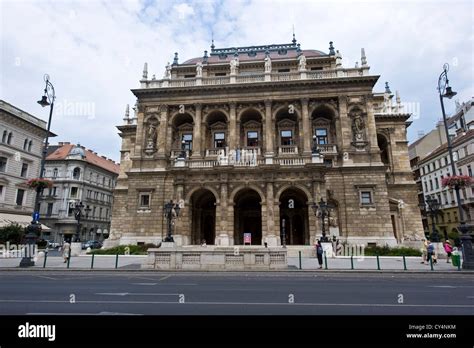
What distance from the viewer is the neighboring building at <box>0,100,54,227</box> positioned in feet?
116

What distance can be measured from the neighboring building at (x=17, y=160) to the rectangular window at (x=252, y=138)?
29.5m

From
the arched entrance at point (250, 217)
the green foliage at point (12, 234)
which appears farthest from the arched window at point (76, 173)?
the arched entrance at point (250, 217)

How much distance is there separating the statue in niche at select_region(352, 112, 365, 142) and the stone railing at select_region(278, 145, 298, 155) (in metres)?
6.38

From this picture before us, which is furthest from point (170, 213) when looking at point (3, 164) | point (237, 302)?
point (3, 164)

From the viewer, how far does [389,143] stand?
115 feet

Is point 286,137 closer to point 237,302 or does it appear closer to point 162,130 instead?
point 162,130

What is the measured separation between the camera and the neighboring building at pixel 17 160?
1393 inches

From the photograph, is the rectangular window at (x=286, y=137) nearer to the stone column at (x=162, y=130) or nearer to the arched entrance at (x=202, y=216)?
the arched entrance at (x=202, y=216)

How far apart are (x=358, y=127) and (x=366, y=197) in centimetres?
750

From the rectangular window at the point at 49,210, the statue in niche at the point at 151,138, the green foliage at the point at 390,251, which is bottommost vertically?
the green foliage at the point at 390,251

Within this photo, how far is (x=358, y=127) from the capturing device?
3080 cm

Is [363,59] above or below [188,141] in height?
above

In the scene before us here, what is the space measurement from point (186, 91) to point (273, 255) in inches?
899
